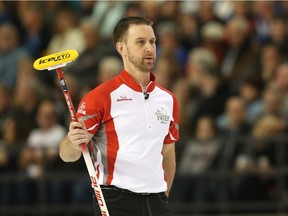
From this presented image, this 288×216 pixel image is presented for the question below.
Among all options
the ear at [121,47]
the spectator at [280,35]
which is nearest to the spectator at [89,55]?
the spectator at [280,35]

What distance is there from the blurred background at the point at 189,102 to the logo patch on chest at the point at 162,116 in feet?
15.3

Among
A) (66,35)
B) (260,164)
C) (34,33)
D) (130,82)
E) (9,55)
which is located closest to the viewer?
(130,82)

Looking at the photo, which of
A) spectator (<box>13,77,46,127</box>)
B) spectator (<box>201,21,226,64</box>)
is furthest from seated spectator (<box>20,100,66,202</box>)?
spectator (<box>201,21,226,64</box>)

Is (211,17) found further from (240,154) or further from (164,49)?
(240,154)

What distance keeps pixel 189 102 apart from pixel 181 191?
1530mm

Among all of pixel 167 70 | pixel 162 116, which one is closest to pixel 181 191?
pixel 167 70

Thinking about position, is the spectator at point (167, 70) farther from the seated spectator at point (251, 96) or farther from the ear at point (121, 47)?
the ear at point (121, 47)

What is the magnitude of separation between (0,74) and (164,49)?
2720 millimetres

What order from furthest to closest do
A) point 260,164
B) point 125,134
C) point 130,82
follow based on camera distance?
point 260,164 < point 130,82 < point 125,134

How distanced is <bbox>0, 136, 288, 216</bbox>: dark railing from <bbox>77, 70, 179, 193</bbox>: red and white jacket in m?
4.82

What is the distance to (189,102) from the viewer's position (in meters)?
12.6

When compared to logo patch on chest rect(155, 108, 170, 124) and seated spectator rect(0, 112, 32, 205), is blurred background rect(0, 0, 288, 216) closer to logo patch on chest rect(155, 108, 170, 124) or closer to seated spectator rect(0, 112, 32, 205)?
seated spectator rect(0, 112, 32, 205)

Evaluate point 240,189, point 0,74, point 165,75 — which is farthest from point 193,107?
point 0,74

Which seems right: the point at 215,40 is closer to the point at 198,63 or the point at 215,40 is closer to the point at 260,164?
the point at 198,63
